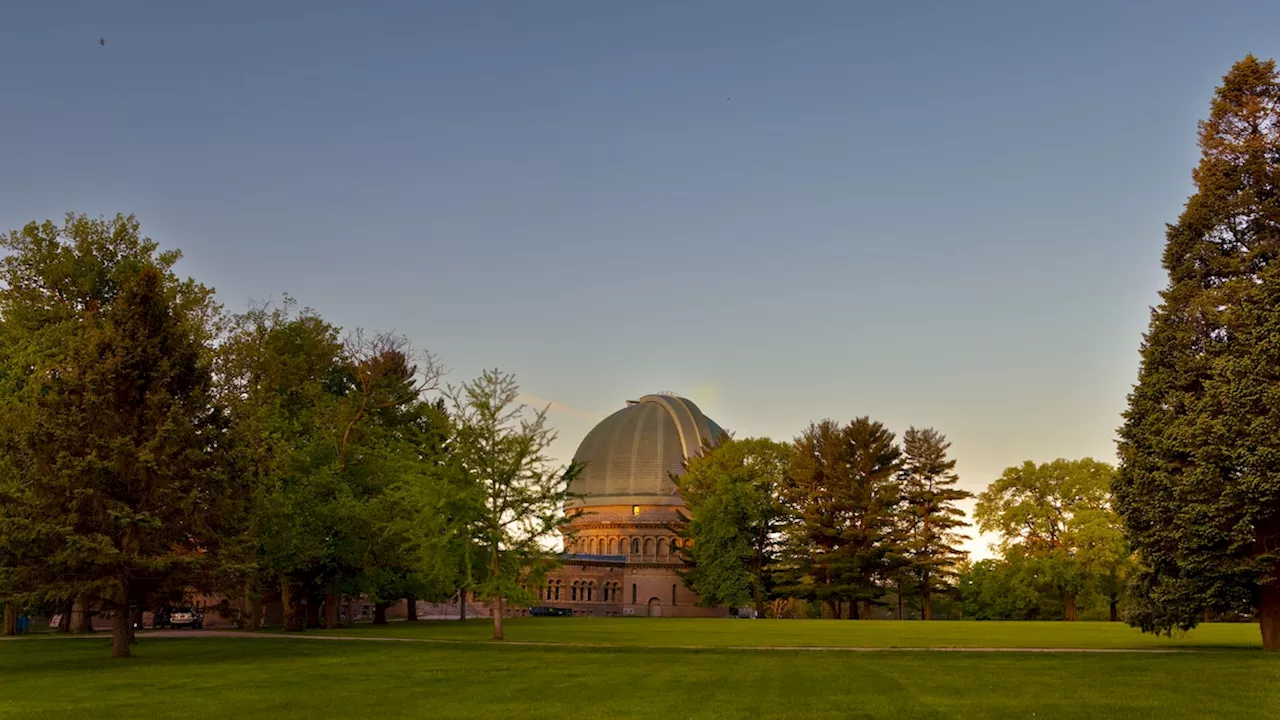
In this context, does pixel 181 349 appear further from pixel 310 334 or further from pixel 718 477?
pixel 718 477

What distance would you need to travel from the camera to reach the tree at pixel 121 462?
30703 millimetres

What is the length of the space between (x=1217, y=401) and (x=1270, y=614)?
662 centimetres

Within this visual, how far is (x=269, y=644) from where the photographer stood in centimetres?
3781

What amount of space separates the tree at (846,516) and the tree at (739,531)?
14.5 feet

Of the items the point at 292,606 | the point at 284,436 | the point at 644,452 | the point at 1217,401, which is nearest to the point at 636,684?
the point at 1217,401

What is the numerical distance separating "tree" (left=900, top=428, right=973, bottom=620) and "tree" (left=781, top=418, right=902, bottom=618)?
1.69m

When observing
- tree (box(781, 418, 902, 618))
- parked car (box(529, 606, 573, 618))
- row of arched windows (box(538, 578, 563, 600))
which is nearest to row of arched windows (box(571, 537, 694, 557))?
row of arched windows (box(538, 578, 563, 600))

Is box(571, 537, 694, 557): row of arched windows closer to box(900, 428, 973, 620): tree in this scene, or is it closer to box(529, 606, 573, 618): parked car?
box(529, 606, 573, 618): parked car

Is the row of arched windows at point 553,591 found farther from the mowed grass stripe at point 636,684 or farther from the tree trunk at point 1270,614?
the tree trunk at point 1270,614

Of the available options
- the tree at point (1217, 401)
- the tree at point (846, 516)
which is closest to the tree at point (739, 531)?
the tree at point (846, 516)

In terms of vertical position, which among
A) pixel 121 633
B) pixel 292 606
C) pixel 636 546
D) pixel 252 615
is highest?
pixel 636 546

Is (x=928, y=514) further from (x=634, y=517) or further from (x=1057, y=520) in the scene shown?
(x=634, y=517)

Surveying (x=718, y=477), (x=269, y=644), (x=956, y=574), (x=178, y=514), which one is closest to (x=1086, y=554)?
(x=956, y=574)

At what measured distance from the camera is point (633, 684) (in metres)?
22.9
